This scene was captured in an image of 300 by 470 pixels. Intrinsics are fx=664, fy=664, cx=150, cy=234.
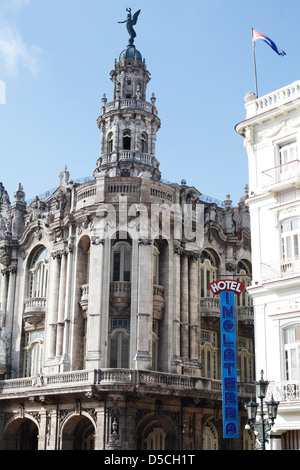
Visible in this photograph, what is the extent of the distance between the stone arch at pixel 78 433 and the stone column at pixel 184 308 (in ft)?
21.3

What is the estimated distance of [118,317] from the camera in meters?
37.0

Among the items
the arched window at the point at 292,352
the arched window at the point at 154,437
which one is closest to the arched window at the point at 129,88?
the arched window at the point at 154,437

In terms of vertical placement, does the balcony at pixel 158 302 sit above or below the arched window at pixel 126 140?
below

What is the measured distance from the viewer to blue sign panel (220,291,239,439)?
31.6 meters

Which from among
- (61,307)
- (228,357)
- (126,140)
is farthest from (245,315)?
(126,140)

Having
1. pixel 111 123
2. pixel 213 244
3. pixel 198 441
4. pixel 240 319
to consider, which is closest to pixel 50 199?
pixel 111 123

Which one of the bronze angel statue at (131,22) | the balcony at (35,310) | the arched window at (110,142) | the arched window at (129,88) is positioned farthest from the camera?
the bronze angel statue at (131,22)

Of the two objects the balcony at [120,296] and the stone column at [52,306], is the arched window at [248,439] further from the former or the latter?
the stone column at [52,306]

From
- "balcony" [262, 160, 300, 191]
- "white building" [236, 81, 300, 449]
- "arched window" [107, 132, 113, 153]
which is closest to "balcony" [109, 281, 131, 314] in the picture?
"white building" [236, 81, 300, 449]

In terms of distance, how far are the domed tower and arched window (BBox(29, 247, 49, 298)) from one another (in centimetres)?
740

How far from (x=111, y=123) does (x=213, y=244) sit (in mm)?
12224

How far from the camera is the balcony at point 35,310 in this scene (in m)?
40.7

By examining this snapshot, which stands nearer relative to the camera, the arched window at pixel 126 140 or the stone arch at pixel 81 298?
the stone arch at pixel 81 298

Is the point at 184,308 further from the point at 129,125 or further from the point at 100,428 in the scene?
the point at 129,125
